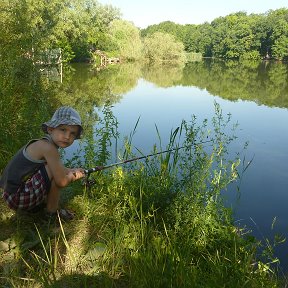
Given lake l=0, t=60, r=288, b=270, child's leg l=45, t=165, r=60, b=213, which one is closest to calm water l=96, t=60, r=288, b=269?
lake l=0, t=60, r=288, b=270

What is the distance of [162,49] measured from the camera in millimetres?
47156

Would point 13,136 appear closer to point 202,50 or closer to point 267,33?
point 267,33

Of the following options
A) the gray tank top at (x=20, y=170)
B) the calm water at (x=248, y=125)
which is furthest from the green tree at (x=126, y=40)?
the gray tank top at (x=20, y=170)

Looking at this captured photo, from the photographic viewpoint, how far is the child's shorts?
2.69 meters

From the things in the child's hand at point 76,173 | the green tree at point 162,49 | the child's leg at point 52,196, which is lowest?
the child's leg at point 52,196

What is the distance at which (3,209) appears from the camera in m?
3.23

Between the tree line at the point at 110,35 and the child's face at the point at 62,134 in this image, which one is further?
the tree line at the point at 110,35

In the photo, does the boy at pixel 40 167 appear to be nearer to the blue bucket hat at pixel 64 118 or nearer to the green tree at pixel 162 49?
the blue bucket hat at pixel 64 118

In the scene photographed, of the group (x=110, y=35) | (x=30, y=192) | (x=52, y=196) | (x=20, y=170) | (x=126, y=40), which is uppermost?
(x=110, y=35)

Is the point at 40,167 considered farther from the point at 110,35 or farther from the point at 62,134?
the point at 110,35

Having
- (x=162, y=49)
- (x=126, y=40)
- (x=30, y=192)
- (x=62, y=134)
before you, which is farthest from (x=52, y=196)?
(x=162, y=49)

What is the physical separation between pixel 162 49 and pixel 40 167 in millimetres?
46650

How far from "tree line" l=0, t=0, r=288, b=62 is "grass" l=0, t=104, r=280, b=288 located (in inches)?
158

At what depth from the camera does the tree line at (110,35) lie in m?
7.46
